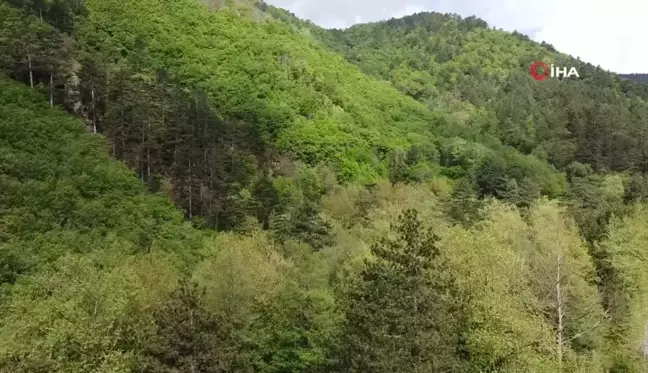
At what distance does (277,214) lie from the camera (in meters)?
72.1

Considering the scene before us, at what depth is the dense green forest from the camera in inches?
1380

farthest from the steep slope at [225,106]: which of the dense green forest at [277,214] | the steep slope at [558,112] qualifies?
the steep slope at [558,112]

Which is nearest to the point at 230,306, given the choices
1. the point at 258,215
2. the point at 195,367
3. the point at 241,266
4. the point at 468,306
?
the point at 241,266

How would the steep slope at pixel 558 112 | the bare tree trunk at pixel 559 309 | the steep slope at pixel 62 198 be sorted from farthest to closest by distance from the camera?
1. the steep slope at pixel 558 112
2. the steep slope at pixel 62 198
3. the bare tree trunk at pixel 559 309

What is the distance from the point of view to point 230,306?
1676 inches

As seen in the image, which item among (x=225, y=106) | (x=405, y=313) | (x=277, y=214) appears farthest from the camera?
(x=225, y=106)

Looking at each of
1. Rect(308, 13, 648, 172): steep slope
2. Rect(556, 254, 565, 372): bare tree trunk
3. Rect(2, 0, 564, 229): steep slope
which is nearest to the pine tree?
Rect(556, 254, 565, 372): bare tree trunk

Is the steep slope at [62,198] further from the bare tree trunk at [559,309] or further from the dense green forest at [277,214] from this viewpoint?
the bare tree trunk at [559,309]

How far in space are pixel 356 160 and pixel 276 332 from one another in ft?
218

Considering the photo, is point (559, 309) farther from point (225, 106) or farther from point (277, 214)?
point (225, 106)

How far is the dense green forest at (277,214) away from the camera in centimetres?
3506

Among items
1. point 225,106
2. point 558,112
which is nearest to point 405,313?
point 225,106

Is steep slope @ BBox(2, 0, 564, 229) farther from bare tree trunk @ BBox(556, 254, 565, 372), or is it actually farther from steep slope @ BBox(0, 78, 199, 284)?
bare tree trunk @ BBox(556, 254, 565, 372)

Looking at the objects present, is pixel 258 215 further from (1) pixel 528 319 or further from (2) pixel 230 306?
(1) pixel 528 319
